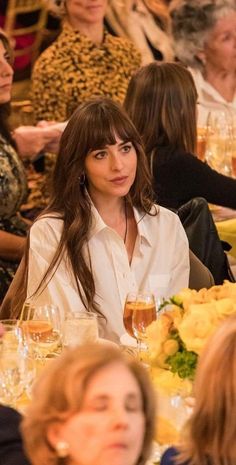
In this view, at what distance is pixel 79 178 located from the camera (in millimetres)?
4012

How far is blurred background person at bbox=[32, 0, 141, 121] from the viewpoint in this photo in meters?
6.88

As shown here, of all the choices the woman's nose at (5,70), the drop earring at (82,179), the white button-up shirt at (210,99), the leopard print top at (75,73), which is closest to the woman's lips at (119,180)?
the drop earring at (82,179)

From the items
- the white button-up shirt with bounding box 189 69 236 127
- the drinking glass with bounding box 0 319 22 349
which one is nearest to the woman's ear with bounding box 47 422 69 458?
the drinking glass with bounding box 0 319 22 349

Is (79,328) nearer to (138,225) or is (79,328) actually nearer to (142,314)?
(142,314)

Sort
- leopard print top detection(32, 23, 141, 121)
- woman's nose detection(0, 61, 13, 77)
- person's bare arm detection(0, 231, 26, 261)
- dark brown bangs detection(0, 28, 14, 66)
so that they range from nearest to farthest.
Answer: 1. person's bare arm detection(0, 231, 26, 261)
2. woman's nose detection(0, 61, 13, 77)
3. dark brown bangs detection(0, 28, 14, 66)
4. leopard print top detection(32, 23, 141, 121)

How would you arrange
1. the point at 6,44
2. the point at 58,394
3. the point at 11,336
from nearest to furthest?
the point at 58,394 < the point at 11,336 < the point at 6,44

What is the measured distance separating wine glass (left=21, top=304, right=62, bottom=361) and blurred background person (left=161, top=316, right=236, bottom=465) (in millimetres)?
1125

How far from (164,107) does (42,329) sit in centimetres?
192

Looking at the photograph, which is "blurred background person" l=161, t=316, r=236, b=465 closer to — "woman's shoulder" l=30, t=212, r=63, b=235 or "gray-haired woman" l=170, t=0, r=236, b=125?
"woman's shoulder" l=30, t=212, r=63, b=235

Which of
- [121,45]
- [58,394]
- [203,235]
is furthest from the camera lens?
[121,45]

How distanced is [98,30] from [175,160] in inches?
97.1

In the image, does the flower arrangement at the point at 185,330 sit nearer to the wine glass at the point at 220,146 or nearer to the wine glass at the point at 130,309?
the wine glass at the point at 130,309

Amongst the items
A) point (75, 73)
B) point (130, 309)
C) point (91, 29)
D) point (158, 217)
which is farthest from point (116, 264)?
point (91, 29)

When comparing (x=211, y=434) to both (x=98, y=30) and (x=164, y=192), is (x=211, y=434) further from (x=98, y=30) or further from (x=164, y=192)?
(x=98, y=30)
